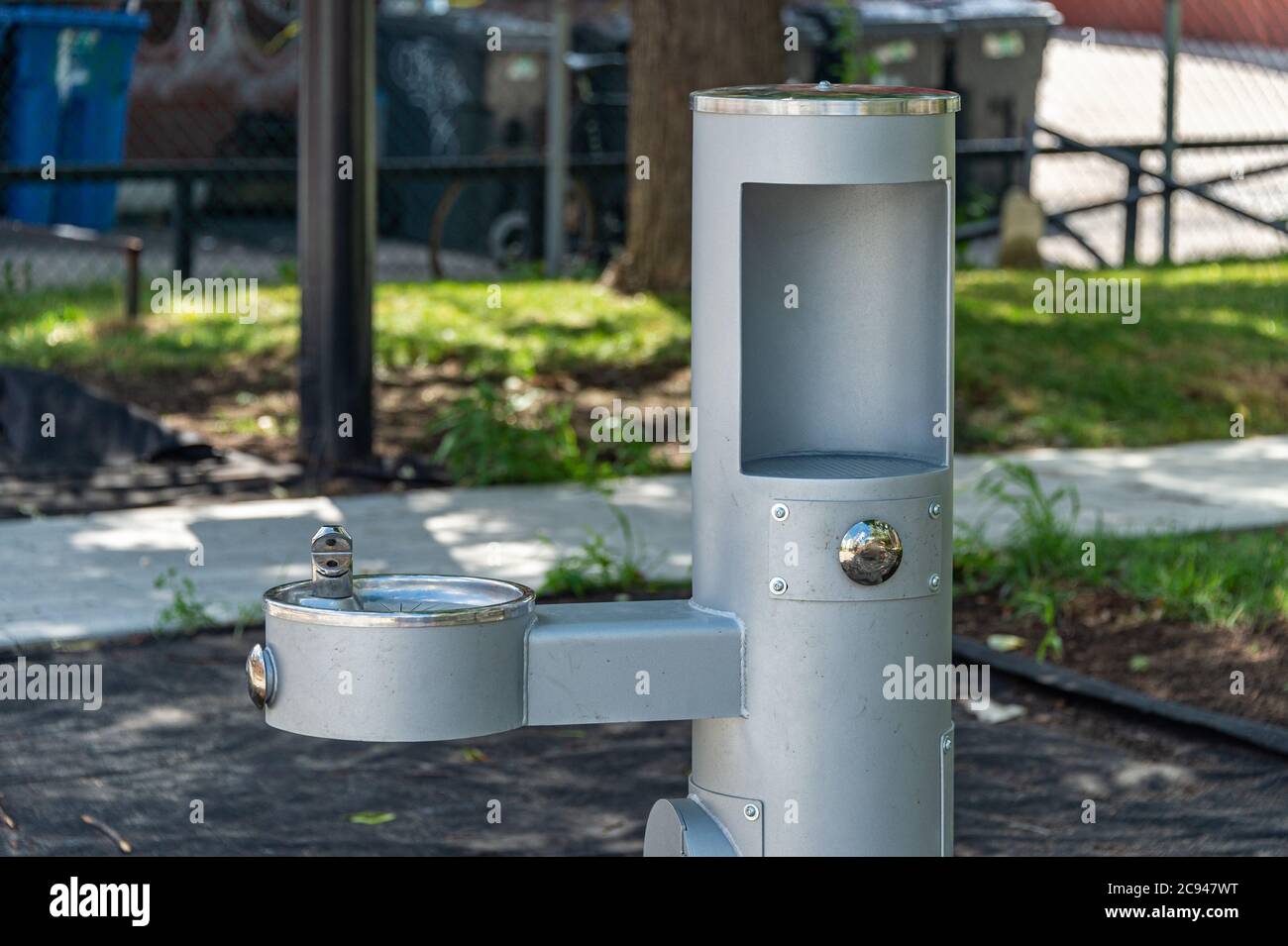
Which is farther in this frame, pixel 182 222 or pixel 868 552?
pixel 182 222

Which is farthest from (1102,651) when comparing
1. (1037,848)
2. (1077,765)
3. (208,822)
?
(208,822)

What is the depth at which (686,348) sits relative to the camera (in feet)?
31.1

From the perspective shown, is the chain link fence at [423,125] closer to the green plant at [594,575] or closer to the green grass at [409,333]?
A: the green grass at [409,333]

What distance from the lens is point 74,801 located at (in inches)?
171

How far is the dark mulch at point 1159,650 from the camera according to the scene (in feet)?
16.8

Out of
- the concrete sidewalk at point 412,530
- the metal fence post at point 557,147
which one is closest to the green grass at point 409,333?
the metal fence post at point 557,147

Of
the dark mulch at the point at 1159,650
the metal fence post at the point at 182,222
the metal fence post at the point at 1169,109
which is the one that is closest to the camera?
the dark mulch at the point at 1159,650

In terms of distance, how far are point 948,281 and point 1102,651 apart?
310cm

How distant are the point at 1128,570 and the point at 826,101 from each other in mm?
3905

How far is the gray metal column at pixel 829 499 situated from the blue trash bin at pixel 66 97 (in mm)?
10127

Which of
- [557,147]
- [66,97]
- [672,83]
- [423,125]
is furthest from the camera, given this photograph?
[423,125]

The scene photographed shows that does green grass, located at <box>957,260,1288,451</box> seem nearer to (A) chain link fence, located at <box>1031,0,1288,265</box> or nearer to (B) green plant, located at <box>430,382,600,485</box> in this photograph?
(B) green plant, located at <box>430,382,600,485</box>

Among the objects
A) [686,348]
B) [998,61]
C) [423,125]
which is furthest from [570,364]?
[998,61]

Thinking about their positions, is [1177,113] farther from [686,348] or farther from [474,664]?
[474,664]
